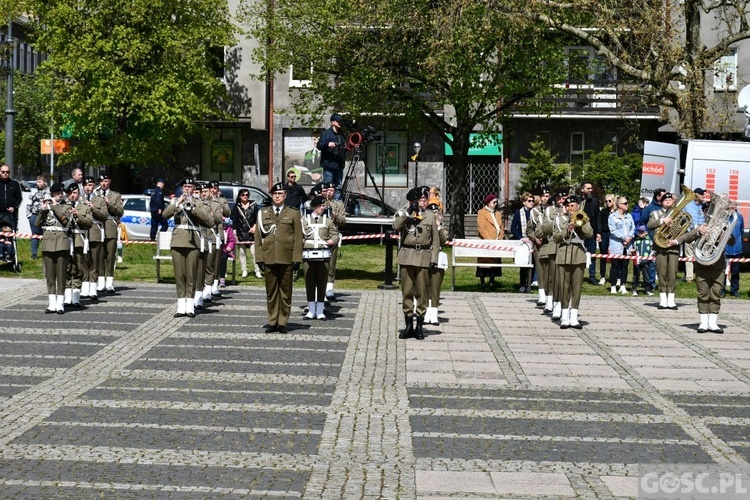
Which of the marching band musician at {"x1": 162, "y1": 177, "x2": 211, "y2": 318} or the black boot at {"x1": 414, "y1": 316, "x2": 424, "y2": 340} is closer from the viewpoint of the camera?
the black boot at {"x1": 414, "y1": 316, "x2": 424, "y2": 340}

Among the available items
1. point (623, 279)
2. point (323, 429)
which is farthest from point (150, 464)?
point (623, 279)

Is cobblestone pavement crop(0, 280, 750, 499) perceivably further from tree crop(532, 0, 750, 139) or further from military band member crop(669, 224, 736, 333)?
tree crop(532, 0, 750, 139)

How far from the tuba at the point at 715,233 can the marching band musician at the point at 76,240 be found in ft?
29.9

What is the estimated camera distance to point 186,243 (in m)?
18.6

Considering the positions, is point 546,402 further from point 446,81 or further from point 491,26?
point 446,81

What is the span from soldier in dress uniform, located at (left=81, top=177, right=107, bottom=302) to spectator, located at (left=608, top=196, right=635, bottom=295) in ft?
31.2

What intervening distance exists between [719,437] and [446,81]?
82.4 feet

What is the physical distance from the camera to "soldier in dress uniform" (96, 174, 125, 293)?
835 inches

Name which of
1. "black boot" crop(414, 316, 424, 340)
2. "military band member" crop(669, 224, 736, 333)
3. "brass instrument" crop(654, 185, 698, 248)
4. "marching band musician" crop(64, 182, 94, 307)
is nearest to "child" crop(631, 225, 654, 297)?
"brass instrument" crop(654, 185, 698, 248)

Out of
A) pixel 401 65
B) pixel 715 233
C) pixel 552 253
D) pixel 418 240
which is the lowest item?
pixel 552 253

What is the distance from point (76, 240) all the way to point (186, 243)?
2.13 metres

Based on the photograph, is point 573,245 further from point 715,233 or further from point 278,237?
point 278,237

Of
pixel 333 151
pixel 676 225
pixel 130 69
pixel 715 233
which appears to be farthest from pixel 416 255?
pixel 130 69

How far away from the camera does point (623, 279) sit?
24.0 metres
